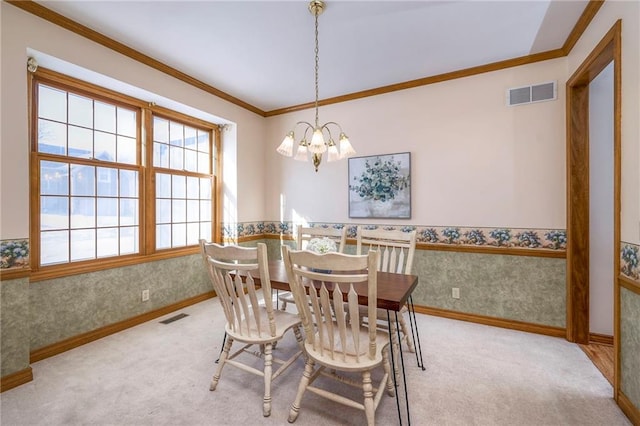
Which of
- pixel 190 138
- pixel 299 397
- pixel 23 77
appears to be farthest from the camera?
pixel 190 138

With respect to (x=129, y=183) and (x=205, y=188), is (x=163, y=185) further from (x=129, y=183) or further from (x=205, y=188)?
(x=205, y=188)

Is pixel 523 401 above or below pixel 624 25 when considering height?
below

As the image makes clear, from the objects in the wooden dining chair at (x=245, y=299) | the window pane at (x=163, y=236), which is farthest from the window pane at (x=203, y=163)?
the wooden dining chair at (x=245, y=299)

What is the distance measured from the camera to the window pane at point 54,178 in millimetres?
Answer: 2393

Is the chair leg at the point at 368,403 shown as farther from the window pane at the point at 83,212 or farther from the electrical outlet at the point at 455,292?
the window pane at the point at 83,212

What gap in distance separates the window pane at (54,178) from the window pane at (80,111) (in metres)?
0.42

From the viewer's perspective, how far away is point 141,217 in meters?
3.10

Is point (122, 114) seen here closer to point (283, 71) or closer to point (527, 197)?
point (283, 71)

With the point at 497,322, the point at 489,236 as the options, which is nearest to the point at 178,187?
the point at 489,236

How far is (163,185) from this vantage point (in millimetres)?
3355

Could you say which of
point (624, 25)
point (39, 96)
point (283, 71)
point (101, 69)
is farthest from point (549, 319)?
point (39, 96)

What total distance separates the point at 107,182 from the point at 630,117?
4.08m

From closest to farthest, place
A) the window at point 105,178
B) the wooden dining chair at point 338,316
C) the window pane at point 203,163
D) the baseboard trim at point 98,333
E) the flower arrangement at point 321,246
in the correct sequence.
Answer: the wooden dining chair at point 338,316 < the flower arrangement at point 321,246 < the baseboard trim at point 98,333 < the window at point 105,178 < the window pane at point 203,163

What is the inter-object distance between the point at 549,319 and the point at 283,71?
3.63 metres
